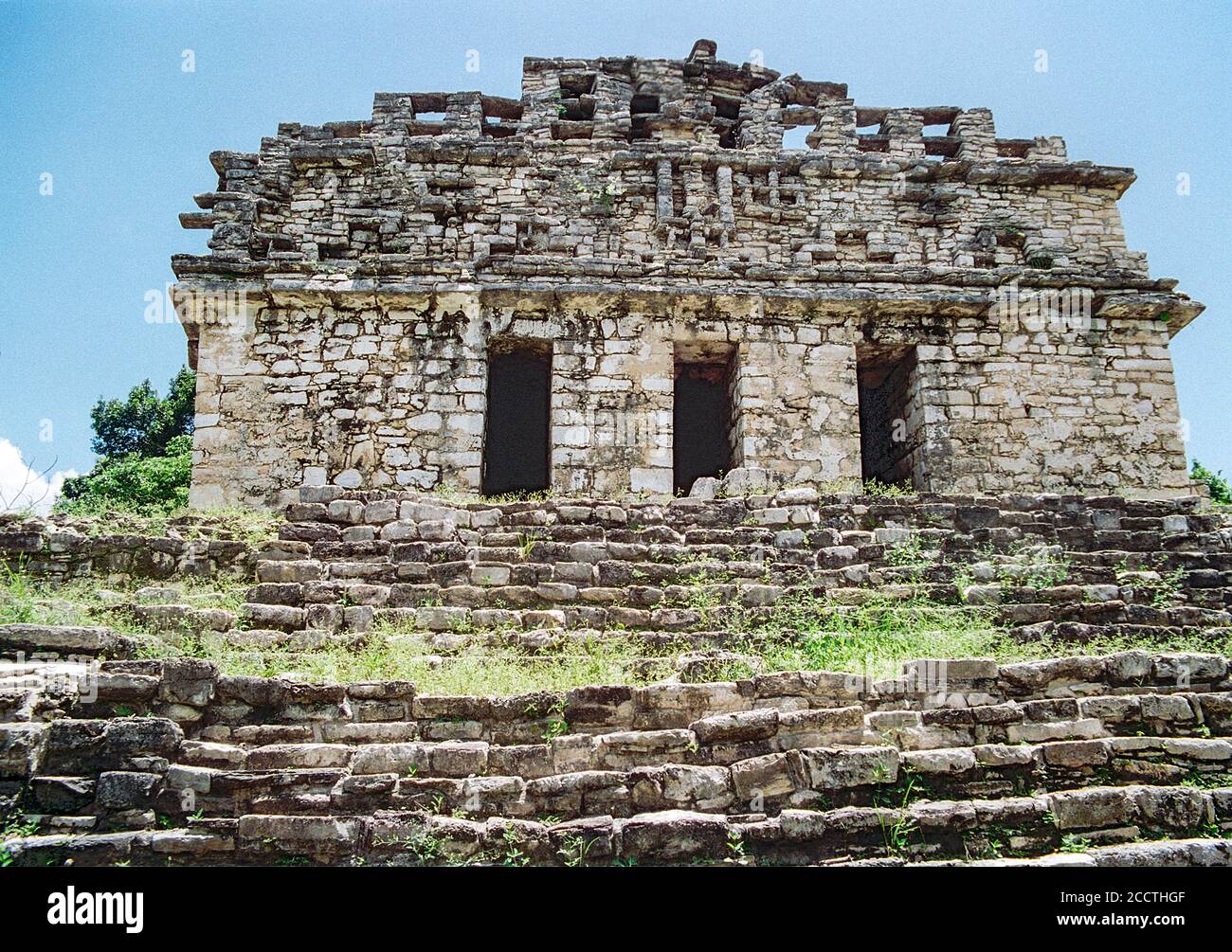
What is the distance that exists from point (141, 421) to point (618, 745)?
2345cm

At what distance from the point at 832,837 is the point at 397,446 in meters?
7.97

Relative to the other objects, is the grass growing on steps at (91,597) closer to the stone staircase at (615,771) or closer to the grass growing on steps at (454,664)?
the grass growing on steps at (454,664)

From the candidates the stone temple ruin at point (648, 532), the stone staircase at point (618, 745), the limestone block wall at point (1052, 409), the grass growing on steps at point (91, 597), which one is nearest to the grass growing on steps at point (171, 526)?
the stone temple ruin at point (648, 532)

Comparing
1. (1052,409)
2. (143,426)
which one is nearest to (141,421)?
(143,426)

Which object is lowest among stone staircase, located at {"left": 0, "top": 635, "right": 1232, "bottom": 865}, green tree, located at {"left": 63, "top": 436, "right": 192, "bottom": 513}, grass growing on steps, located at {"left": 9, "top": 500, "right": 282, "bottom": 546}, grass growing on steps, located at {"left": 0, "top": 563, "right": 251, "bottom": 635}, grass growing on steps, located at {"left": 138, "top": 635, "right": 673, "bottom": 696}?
stone staircase, located at {"left": 0, "top": 635, "right": 1232, "bottom": 865}

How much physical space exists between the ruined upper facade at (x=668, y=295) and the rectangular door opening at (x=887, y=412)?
0.21 ft

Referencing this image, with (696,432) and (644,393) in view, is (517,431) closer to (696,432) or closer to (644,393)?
(696,432)

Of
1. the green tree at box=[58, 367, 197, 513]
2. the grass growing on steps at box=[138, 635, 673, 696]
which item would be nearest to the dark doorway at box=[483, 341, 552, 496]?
the grass growing on steps at box=[138, 635, 673, 696]

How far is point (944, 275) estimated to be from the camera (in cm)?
1181

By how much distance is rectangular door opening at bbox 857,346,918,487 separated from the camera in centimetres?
1180

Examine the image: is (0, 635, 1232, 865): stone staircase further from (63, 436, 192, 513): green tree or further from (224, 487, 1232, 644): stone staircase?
(63, 436, 192, 513): green tree

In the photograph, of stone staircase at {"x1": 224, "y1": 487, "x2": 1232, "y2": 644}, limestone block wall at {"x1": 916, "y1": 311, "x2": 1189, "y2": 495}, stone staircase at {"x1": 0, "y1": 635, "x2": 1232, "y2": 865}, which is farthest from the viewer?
limestone block wall at {"x1": 916, "y1": 311, "x2": 1189, "y2": 495}

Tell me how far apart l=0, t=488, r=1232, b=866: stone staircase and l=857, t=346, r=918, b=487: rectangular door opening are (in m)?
5.26

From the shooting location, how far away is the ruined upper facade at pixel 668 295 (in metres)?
10.8
